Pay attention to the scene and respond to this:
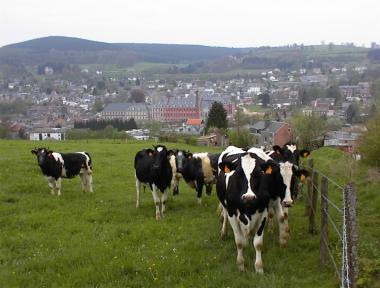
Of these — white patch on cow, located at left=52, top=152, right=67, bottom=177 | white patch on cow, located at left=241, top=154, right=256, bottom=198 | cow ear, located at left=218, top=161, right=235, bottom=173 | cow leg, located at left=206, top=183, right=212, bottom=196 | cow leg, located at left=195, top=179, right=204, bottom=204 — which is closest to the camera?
white patch on cow, located at left=241, top=154, right=256, bottom=198

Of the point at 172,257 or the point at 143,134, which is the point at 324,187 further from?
the point at 143,134

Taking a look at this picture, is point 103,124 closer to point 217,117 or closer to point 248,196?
point 217,117

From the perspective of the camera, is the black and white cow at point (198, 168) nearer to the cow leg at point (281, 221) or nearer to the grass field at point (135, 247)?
the grass field at point (135, 247)

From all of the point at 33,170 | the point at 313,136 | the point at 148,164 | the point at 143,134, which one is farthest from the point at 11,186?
the point at 143,134

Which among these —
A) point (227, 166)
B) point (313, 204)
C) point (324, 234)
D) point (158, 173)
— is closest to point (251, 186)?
point (227, 166)

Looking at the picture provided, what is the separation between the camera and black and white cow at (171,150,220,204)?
1628 cm

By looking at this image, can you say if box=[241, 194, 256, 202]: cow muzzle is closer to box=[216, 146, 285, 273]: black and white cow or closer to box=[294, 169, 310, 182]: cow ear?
Answer: box=[216, 146, 285, 273]: black and white cow

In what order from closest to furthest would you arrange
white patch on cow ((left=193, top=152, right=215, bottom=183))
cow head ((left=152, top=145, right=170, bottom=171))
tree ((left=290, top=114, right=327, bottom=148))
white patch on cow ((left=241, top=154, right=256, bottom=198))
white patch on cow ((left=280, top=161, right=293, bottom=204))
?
white patch on cow ((left=241, top=154, right=256, bottom=198))
white patch on cow ((left=280, top=161, right=293, bottom=204))
cow head ((left=152, top=145, right=170, bottom=171))
white patch on cow ((left=193, top=152, right=215, bottom=183))
tree ((left=290, top=114, right=327, bottom=148))

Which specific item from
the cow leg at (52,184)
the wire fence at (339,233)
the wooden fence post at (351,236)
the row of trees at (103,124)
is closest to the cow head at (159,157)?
the wire fence at (339,233)

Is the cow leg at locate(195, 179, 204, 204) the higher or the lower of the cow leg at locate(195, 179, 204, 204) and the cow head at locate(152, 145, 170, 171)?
the lower

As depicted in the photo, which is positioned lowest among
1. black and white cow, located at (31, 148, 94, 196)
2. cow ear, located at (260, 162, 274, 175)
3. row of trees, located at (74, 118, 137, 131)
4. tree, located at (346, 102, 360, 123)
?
row of trees, located at (74, 118, 137, 131)

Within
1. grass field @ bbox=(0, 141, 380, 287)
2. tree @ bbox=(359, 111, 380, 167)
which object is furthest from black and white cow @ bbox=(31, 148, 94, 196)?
tree @ bbox=(359, 111, 380, 167)

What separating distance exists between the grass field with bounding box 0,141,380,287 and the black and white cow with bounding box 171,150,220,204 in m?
0.61

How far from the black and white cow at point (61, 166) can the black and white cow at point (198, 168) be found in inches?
157
